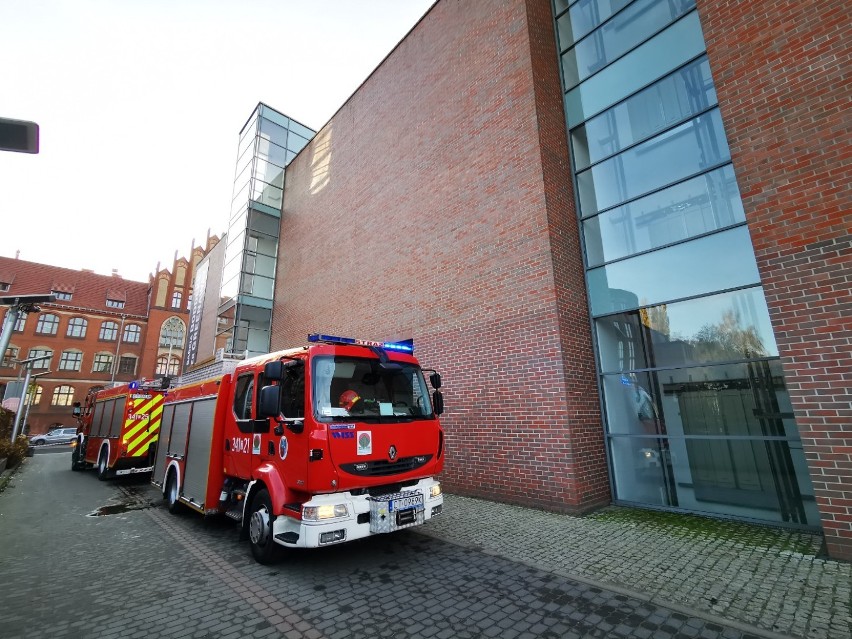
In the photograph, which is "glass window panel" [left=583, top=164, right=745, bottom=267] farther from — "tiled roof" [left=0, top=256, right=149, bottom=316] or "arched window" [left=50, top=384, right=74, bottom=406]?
"tiled roof" [left=0, top=256, right=149, bottom=316]

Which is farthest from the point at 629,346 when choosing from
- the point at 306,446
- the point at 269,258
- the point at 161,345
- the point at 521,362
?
the point at 161,345

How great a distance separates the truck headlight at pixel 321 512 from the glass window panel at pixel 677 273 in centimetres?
598

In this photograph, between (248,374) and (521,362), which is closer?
(248,374)

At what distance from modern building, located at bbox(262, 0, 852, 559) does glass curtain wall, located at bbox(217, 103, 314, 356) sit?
9035mm

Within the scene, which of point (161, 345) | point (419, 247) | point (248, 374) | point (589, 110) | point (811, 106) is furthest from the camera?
point (161, 345)

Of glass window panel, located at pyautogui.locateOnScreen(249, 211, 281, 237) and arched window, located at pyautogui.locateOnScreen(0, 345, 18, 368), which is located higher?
glass window panel, located at pyautogui.locateOnScreen(249, 211, 281, 237)

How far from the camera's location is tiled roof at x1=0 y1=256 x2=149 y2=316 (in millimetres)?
38312

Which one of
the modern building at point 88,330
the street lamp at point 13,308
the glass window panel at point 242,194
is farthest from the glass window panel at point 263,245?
the modern building at point 88,330

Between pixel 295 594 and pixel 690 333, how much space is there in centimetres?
673

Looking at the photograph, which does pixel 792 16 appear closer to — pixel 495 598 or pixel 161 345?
pixel 495 598

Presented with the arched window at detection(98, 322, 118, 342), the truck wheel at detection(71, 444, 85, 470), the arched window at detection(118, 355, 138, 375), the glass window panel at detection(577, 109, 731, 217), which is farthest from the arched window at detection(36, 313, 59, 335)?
the glass window panel at detection(577, 109, 731, 217)

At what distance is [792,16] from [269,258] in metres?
18.1

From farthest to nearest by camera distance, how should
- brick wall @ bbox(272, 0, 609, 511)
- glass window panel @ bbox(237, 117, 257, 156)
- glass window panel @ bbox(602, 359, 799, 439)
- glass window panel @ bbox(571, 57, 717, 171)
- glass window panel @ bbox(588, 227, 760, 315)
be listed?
glass window panel @ bbox(237, 117, 257, 156)
brick wall @ bbox(272, 0, 609, 511)
glass window panel @ bbox(571, 57, 717, 171)
glass window panel @ bbox(588, 227, 760, 315)
glass window panel @ bbox(602, 359, 799, 439)

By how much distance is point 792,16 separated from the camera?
17.1 feet
